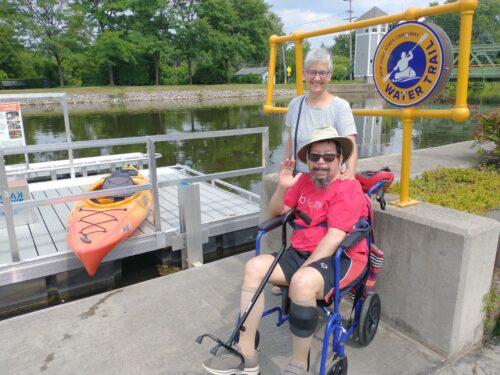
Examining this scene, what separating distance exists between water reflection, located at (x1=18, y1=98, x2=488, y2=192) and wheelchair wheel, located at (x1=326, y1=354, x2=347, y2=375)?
7.30m

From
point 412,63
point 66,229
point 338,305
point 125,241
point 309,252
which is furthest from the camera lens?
point 66,229

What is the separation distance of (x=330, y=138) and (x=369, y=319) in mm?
1207

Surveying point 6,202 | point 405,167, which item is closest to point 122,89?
point 6,202

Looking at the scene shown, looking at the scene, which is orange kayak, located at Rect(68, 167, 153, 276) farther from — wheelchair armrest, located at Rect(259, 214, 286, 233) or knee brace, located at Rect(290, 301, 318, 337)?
knee brace, located at Rect(290, 301, 318, 337)

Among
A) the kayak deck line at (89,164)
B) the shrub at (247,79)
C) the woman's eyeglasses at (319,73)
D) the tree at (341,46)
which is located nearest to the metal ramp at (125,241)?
the kayak deck line at (89,164)

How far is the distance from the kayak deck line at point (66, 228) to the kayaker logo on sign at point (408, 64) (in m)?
2.59

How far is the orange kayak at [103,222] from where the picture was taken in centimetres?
443

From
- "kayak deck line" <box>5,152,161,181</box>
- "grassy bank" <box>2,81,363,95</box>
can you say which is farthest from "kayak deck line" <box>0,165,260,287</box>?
"grassy bank" <box>2,81,363,95</box>

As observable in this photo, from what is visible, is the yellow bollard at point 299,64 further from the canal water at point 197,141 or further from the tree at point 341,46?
the tree at point 341,46

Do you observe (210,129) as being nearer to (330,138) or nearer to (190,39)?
(330,138)

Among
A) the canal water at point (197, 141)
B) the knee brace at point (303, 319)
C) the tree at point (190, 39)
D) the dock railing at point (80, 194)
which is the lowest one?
the canal water at point (197, 141)

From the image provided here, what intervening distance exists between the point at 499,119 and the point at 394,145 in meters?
11.4

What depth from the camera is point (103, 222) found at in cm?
480

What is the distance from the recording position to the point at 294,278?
2182 mm
